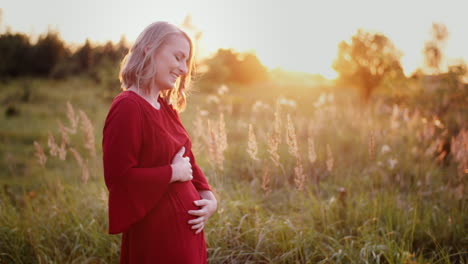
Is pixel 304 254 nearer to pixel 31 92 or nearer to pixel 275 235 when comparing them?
pixel 275 235

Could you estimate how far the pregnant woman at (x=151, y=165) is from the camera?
1545 mm

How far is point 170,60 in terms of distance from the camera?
175 centimetres

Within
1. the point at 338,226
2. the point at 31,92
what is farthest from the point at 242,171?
the point at 31,92

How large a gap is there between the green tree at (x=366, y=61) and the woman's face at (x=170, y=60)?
15.3 metres

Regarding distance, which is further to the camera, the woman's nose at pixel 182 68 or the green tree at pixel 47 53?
the green tree at pixel 47 53

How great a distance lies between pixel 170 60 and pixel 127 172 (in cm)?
62

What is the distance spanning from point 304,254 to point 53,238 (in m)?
2.42

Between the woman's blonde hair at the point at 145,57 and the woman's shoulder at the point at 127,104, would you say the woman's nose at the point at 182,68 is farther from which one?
the woman's shoulder at the point at 127,104

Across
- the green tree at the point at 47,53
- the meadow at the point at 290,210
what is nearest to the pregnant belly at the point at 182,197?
the meadow at the point at 290,210

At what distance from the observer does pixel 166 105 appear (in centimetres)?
197

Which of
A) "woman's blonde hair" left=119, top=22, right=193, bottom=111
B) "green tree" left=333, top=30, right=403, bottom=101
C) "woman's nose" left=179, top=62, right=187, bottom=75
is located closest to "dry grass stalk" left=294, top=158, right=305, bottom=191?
"woman's nose" left=179, top=62, right=187, bottom=75

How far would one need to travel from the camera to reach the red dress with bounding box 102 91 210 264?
1.53 m

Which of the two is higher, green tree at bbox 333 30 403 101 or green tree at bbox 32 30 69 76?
green tree at bbox 32 30 69 76

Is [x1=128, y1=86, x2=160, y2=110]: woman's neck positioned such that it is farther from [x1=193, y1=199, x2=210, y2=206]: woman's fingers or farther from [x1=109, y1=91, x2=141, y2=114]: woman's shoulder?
[x1=193, y1=199, x2=210, y2=206]: woman's fingers
